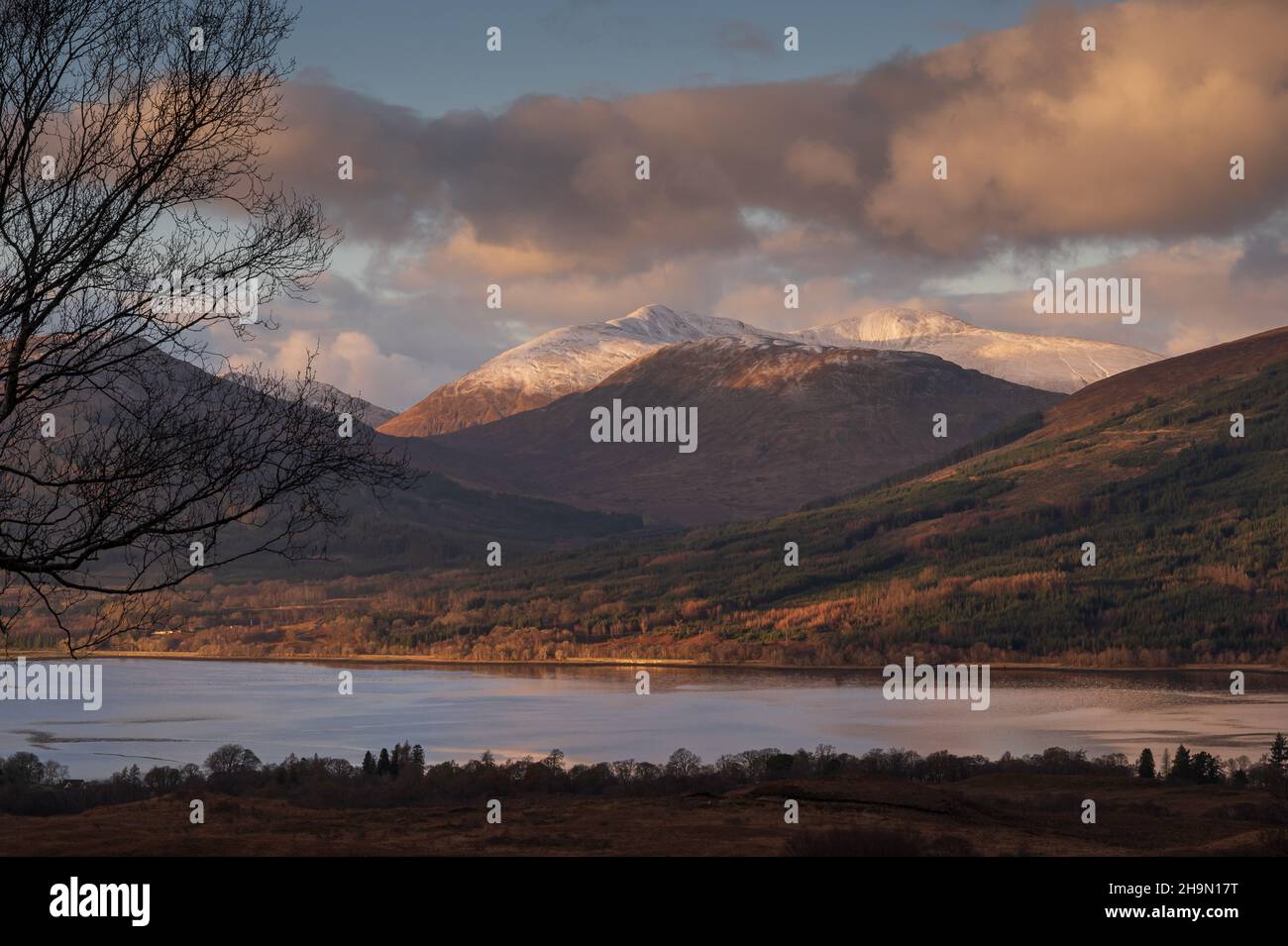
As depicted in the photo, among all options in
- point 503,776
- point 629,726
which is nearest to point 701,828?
point 503,776

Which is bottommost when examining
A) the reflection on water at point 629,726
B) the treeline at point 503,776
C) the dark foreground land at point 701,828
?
the reflection on water at point 629,726

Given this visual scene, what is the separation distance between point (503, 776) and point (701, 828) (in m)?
50.3

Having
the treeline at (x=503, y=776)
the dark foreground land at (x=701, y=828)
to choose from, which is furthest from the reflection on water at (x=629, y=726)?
the dark foreground land at (x=701, y=828)

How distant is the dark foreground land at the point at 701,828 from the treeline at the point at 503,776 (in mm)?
24749

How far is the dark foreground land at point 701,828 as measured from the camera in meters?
32.3

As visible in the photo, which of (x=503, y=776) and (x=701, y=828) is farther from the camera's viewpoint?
(x=503, y=776)

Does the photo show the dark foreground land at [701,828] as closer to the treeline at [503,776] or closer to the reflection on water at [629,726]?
the treeline at [503,776]

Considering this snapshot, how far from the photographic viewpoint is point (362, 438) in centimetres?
2647

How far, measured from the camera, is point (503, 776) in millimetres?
87000

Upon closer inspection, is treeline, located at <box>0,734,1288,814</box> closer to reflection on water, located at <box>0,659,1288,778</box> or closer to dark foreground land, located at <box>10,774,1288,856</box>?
reflection on water, located at <box>0,659,1288,778</box>

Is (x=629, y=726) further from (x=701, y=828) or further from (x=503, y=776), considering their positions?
(x=701, y=828)
